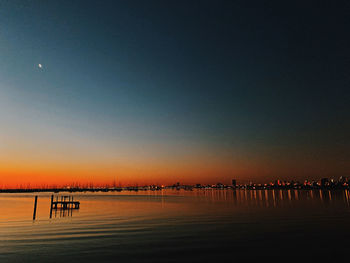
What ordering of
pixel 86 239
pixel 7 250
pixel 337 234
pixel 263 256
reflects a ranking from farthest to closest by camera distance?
1. pixel 337 234
2. pixel 86 239
3. pixel 7 250
4. pixel 263 256

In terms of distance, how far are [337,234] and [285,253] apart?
33.7 feet

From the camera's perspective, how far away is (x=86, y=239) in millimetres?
22453

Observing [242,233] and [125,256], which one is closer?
[125,256]

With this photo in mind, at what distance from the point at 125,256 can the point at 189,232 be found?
10069 mm

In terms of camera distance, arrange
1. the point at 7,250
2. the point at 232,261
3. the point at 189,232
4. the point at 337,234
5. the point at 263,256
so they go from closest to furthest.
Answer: the point at 232,261, the point at 263,256, the point at 7,250, the point at 337,234, the point at 189,232

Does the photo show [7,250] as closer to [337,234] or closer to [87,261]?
[87,261]

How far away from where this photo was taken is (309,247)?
753 inches

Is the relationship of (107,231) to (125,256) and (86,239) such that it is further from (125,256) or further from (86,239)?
(125,256)

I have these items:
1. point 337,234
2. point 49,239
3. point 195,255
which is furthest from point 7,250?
point 337,234

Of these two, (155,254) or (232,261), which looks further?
(155,254)

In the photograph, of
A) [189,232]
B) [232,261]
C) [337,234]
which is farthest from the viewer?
[189,232]

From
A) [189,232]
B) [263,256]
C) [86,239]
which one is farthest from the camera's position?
[189,232]

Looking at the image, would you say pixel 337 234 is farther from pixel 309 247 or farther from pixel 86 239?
pixel 86 239

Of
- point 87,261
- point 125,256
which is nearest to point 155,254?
point 125,256
